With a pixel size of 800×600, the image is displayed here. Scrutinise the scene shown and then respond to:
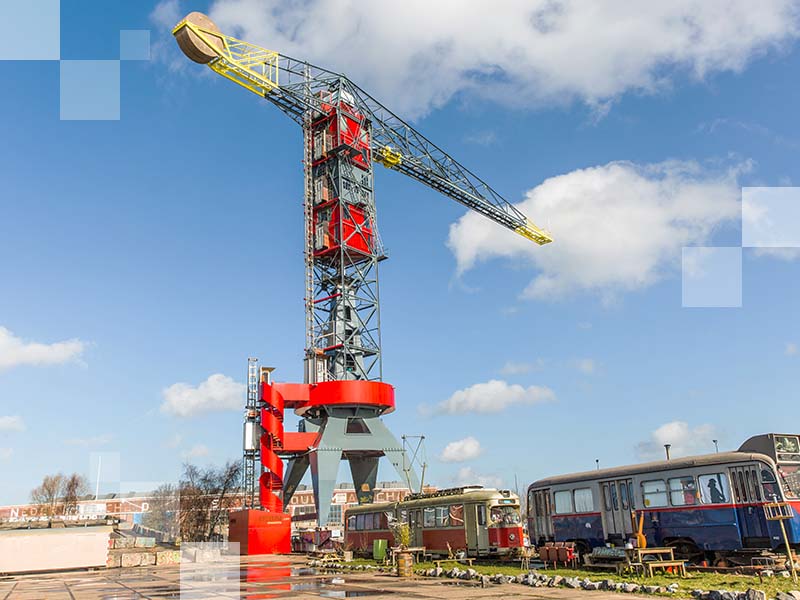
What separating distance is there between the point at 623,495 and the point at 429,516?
31.0ft

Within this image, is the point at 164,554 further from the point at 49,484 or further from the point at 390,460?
the point at 49,484

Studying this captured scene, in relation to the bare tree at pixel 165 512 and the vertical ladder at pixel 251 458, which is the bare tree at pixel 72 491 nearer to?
the bare tree at pixel 165 512

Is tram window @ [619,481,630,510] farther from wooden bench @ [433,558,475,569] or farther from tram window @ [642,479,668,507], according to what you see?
wooden bench @ [433,558,475,569]

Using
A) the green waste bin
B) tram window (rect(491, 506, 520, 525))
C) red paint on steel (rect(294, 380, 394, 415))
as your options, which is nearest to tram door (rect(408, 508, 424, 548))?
the green waste bin

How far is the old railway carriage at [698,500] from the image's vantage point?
18.8 m

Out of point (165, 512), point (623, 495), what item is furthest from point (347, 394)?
point (165, 512)

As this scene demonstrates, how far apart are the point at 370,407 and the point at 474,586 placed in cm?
3015

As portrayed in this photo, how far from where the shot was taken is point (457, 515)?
27.0m

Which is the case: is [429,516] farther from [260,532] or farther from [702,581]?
[260,532]

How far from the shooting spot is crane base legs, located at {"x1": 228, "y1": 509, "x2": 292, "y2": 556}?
4128 centimetres

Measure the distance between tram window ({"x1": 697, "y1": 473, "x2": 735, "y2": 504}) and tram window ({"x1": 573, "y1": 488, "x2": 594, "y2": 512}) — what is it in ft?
15.7

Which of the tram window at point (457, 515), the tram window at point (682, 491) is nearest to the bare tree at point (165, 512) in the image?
the tram window at point (457, 515)

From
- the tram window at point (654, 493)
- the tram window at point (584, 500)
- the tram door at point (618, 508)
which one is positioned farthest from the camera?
the tram window at point (584, 500)

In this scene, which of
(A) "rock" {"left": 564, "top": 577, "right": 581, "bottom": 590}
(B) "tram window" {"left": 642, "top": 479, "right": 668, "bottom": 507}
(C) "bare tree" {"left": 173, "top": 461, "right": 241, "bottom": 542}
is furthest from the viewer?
(C) "bare tree" {"left": 173, "top": 461, "right": 241, "bottom": 542}
